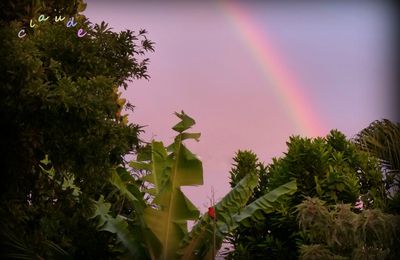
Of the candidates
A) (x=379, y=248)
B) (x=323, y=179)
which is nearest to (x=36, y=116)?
(x=379, y=248)

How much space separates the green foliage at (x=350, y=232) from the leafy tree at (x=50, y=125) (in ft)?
Answer: 6.80

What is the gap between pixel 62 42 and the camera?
194 inches

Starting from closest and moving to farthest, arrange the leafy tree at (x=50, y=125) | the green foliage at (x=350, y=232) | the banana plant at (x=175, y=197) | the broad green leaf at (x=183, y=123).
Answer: the leafy tree at (x=50, y=125) < the green foliage at (x=350, y=232) < the broad green leaf at (x=183, y=123) < the banana plant at (x=175, y=197)

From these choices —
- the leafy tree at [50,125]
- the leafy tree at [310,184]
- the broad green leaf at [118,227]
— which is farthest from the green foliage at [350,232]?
the broad green leaf at [118,227]

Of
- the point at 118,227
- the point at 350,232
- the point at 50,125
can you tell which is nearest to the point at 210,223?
the point at 118,227

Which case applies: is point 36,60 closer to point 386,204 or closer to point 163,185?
point 163,185

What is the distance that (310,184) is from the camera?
741cm

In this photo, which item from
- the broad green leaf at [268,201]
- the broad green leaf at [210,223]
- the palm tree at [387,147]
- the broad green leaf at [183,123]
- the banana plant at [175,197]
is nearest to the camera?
the broad green leaf at [183,123]

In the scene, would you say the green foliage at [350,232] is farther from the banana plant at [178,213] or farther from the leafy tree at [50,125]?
the leafy tree at [50,125]

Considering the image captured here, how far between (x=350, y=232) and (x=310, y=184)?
189 centimetres

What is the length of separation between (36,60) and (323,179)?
4.39 meters

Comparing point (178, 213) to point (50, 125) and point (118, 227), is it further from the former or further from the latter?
point (50, 125)

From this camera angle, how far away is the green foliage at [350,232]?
5473 mm

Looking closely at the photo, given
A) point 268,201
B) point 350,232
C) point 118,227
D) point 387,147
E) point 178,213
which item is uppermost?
point 387,147
